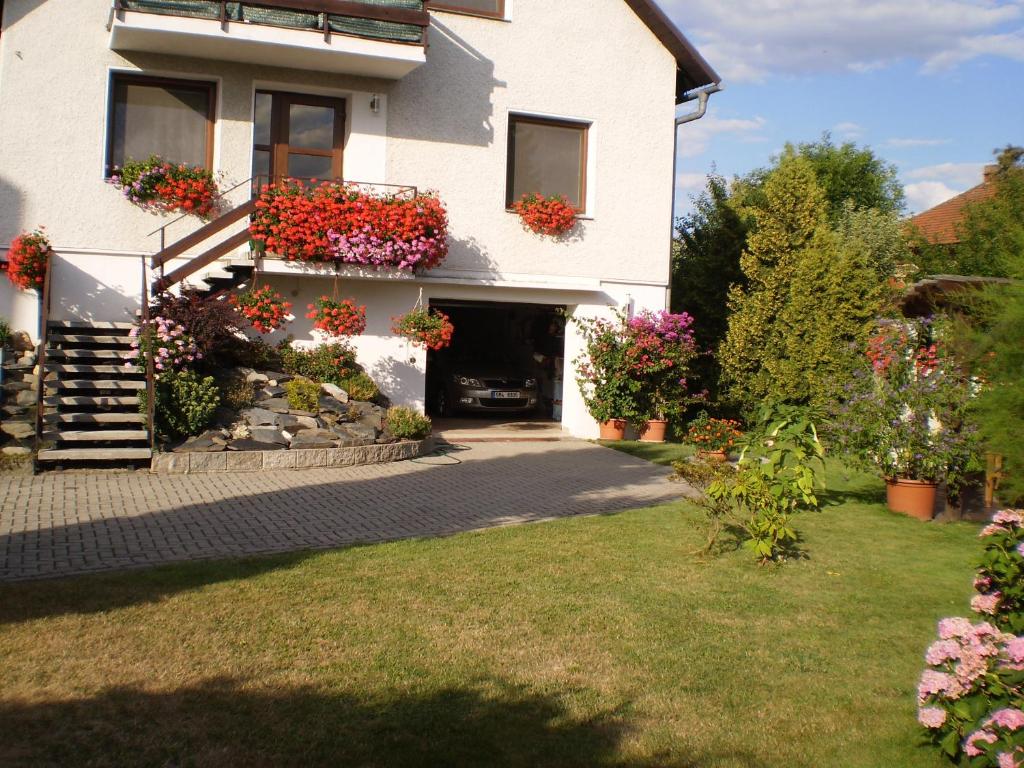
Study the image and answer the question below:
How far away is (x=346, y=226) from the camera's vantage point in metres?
14.3

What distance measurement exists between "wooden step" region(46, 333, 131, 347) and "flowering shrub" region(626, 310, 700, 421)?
26.0ft

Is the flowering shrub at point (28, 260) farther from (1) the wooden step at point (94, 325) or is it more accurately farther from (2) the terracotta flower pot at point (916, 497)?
(2) the terracotta flower pot at point (916, 497)

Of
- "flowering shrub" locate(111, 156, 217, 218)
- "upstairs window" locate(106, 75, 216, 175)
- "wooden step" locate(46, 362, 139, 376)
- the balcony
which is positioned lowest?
"wooden step" locate(46, 362, 139, 376)

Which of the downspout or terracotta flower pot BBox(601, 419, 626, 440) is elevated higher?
the downspout

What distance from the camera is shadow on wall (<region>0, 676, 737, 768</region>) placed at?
4.27 metres

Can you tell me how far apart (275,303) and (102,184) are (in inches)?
138

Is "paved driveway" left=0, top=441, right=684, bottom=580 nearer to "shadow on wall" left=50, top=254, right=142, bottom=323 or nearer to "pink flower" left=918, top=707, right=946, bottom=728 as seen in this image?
"shadow on wall" left=50, top=254, right=142, bottom=323

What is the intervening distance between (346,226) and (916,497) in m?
8.65

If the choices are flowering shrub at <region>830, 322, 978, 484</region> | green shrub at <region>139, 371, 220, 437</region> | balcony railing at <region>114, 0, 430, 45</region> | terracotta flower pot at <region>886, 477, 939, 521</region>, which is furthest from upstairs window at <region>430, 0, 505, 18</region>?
terracotta flower pot at <region>886, 477, 939, 521</region>

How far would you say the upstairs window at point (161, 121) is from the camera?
584 inches

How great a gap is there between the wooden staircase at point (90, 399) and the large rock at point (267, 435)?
50.2 inches

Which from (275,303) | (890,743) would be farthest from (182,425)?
(890,743)

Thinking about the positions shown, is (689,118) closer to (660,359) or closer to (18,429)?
(660,359)

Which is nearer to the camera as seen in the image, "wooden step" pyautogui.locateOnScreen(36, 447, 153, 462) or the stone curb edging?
"wooden step" pyautogui.locateOnScreen(36, 447, 153, 462)
